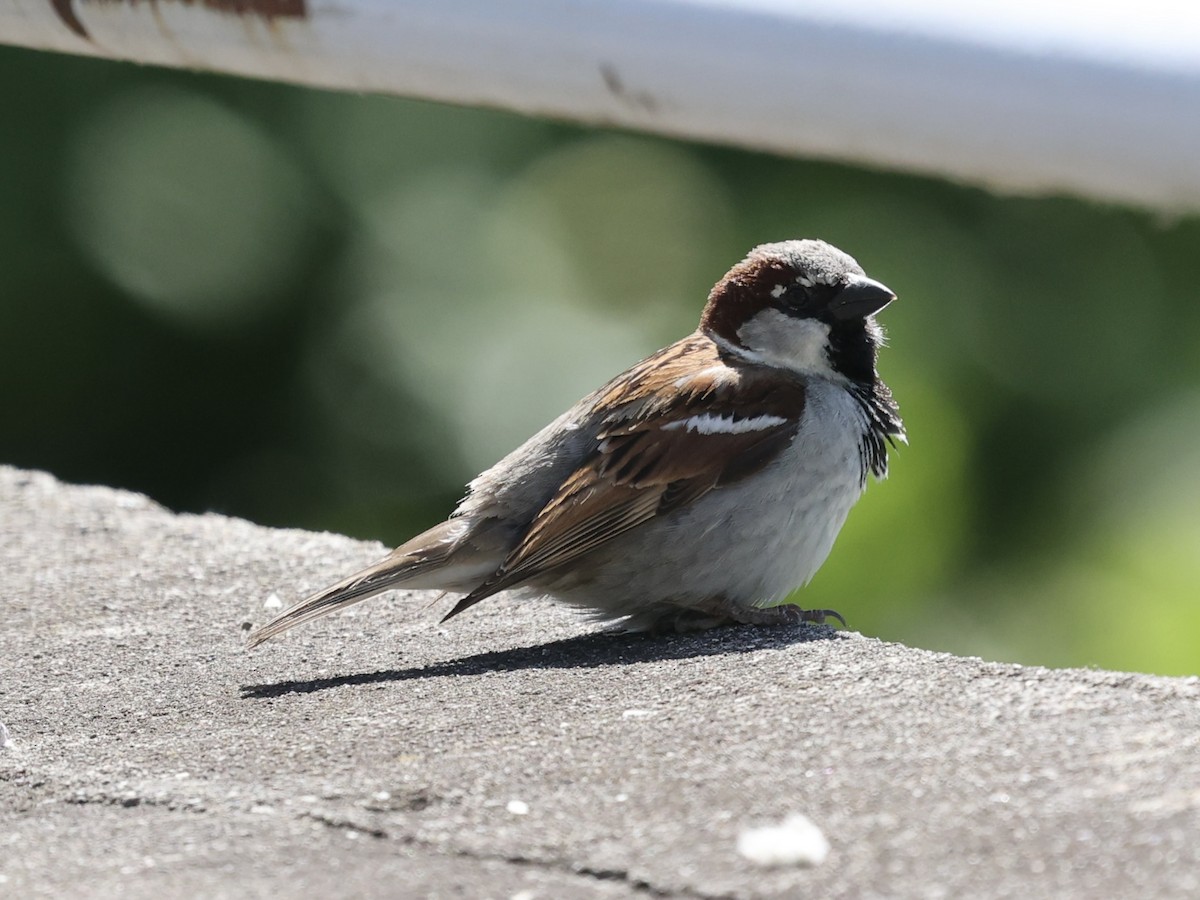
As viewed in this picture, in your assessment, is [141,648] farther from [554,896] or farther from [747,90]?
[747,90]

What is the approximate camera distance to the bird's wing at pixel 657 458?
3.36 metres

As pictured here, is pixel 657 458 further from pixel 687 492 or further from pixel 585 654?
pixel 585 654

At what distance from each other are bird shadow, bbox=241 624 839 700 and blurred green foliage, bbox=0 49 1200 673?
81.6 inches

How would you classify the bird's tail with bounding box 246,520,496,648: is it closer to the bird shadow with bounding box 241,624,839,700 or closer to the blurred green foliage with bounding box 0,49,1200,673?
the bird shadow with bounding box 241,624,839,700

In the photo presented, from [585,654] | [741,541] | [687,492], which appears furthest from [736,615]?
[585,654]

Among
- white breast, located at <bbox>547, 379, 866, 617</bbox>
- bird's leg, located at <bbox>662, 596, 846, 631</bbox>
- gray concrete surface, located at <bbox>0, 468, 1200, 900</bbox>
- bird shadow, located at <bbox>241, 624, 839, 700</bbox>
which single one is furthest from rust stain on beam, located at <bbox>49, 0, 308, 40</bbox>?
bird's leg, located at <bbox>662, 596, 846, 631</bbox>

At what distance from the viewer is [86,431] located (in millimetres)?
6125

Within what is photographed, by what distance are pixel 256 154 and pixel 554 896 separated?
15.4 ft

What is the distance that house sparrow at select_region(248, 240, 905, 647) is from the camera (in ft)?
11.0

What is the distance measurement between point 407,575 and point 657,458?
541 millimetres

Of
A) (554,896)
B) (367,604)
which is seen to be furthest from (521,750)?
(367,604)

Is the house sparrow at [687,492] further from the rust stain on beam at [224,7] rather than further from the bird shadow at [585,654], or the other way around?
the rust stain on beam at [224,7]

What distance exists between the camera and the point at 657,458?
3.39 metres

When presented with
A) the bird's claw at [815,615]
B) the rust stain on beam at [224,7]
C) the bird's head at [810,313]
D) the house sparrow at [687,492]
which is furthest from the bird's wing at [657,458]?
the rust stain on beam at [224,7]
